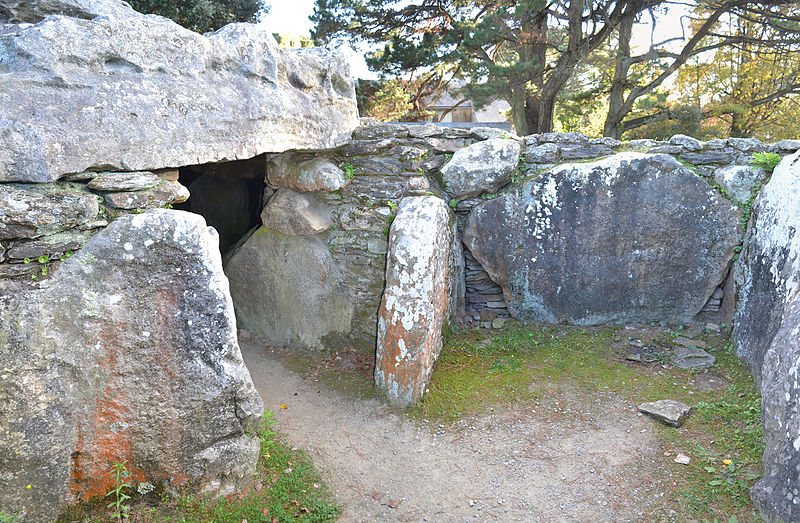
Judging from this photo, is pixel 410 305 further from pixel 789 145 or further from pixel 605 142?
pixel 789 145

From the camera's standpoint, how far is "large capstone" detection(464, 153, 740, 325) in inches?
191

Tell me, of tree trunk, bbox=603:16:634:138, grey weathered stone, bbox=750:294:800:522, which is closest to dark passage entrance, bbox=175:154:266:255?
grey weathered stone, bbox=750:294:800:522

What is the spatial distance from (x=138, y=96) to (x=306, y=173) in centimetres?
209

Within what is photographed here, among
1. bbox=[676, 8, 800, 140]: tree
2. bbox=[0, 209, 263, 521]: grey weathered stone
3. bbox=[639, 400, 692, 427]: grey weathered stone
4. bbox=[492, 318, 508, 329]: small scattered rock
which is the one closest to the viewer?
bbox=[0, 209, 263, 521]: grey weathered stone

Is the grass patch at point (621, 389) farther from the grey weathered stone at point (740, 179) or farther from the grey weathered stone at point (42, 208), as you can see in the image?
the grey weathered stone at point (42, 208)

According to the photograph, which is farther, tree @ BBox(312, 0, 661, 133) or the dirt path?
tree @ BBox(312, 0, 661, 133)

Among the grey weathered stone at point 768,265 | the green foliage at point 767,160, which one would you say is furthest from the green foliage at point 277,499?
the green foliage at point 767,160

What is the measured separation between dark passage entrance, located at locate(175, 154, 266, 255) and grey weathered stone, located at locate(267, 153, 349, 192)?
1323mm

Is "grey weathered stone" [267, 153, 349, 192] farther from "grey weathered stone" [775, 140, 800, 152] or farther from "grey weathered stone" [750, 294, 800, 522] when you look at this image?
"grey weathered stone" [775, 140, 800, 152]

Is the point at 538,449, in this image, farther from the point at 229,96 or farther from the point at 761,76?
the point at 761,76

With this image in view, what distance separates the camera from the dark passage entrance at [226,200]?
20.6 ft

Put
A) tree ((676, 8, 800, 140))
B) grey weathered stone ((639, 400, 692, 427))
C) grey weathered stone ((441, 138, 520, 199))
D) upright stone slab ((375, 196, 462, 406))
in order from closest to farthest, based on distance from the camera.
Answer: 1. grey weathered stone ((639, 400, 692, 427))
2. upright stone slab ((375, 196, 462, 406))
3. grey weathered stone ((441, 138, 520, 199))
4. tree ((676, 8, 800, 140))

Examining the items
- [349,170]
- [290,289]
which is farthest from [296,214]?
[290,289]

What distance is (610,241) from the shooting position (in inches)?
198
